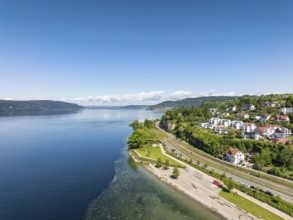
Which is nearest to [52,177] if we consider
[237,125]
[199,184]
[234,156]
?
[199,184]

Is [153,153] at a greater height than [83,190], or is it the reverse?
[153,153]

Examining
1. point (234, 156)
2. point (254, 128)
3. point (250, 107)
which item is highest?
point (250, 107)

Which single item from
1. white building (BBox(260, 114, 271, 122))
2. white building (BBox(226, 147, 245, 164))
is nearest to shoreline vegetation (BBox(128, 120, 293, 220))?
white building (BBox(226, 147, 245, 164))

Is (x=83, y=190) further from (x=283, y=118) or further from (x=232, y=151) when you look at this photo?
(x=283, y=118)

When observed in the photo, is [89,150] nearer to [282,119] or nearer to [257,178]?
[257,178]

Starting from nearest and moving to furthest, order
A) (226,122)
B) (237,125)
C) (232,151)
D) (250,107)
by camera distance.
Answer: (232,151), (237,125), (226,122), (250,107)

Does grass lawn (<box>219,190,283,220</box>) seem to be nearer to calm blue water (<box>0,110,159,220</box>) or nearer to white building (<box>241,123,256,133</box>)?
calm blue water (<box>0,110,159,220</box>)

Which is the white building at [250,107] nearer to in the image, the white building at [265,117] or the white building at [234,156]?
the white building at [265,117]
